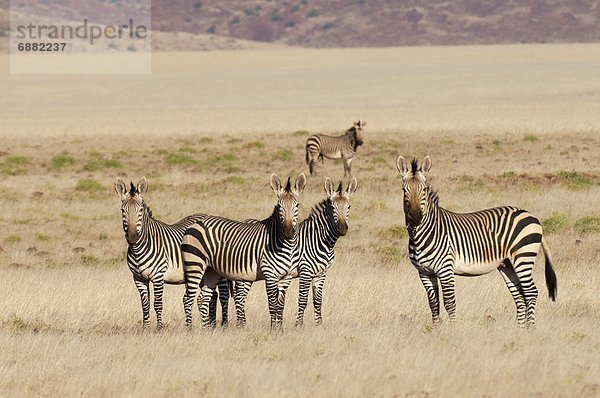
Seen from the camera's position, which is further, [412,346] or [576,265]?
[576,265]

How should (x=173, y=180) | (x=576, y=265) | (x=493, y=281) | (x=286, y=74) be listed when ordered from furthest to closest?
(x=286, y=74) → (x=173, y=180) → (x=576, y=265) → (x=493, y=281)

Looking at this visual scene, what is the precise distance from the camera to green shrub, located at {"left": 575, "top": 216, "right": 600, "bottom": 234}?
21078 mm

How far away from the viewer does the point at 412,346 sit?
11094 millimetres

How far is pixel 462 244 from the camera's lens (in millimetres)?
12391

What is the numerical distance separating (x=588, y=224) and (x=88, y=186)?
625 inches

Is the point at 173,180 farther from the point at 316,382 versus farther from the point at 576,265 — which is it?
the point at 316,382

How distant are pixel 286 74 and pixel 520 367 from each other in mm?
99177

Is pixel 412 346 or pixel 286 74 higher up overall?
pixel 286 74

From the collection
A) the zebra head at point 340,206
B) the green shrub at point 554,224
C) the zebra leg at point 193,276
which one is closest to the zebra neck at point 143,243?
the zebra leg at point 193,276

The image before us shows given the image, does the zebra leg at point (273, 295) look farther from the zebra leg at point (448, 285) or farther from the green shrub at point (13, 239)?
the green shrub at point (13, 239)

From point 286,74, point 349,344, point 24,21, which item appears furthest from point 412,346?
point 24,21

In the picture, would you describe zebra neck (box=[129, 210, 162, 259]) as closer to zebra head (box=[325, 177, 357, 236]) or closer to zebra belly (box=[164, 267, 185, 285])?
zebra belly (box=[164, 267, 185, 285])

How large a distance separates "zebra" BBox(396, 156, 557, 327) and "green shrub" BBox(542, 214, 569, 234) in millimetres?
8549

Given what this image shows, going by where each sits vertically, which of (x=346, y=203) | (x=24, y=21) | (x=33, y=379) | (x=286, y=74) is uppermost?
(x=24, y=21)
